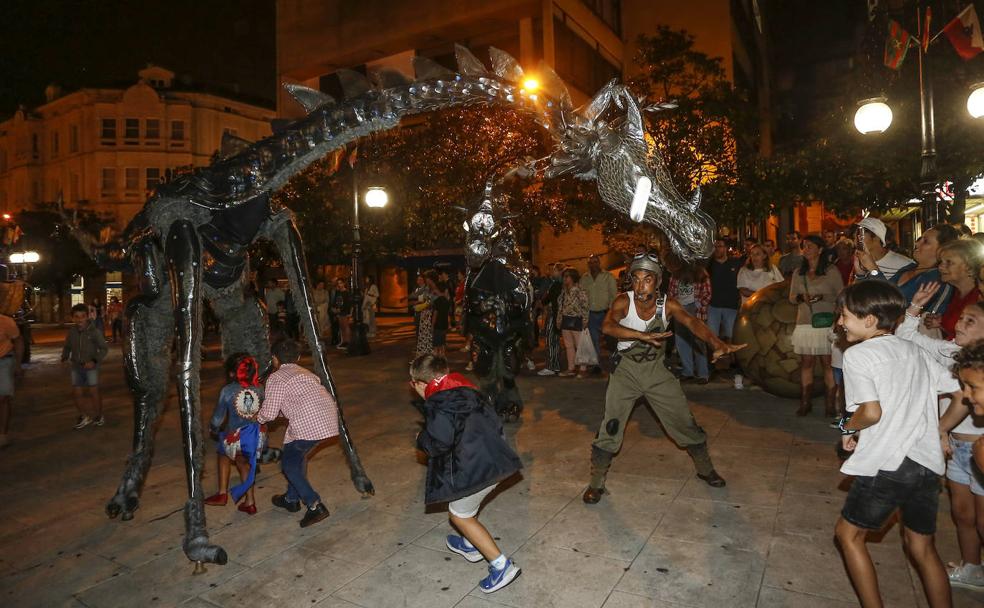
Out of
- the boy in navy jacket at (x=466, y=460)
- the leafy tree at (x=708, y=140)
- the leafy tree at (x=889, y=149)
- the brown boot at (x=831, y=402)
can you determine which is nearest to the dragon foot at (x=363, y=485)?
the boy in navy jacket at (x=466, y=460)

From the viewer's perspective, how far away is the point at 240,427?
4.58 m

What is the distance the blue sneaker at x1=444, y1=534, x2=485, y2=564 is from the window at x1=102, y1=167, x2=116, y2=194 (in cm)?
4802

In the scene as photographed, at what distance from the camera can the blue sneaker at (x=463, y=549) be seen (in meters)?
3.66

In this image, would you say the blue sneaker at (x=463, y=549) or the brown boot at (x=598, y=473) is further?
the brown boot at (x=598, y=473)

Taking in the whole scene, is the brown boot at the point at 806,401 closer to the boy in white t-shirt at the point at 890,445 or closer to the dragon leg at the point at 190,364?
the boy in white t-shirt at the point at 890,445

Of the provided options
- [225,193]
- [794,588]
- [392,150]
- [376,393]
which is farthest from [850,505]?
[392,150]

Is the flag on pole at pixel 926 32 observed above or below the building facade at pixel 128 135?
below

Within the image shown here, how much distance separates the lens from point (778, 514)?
13.5ft

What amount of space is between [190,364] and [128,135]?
47154 millimetres

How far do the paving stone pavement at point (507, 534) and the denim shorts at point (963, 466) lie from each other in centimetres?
58

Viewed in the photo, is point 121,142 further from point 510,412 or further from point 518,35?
point 510,412

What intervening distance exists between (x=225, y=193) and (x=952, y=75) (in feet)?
43.4

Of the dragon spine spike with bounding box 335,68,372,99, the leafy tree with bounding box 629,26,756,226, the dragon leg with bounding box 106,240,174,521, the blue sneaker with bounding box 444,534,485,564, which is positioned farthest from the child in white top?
the leafy tree with bounding box 629,26,756,226

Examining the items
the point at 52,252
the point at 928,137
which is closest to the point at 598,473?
the point at 928,137
